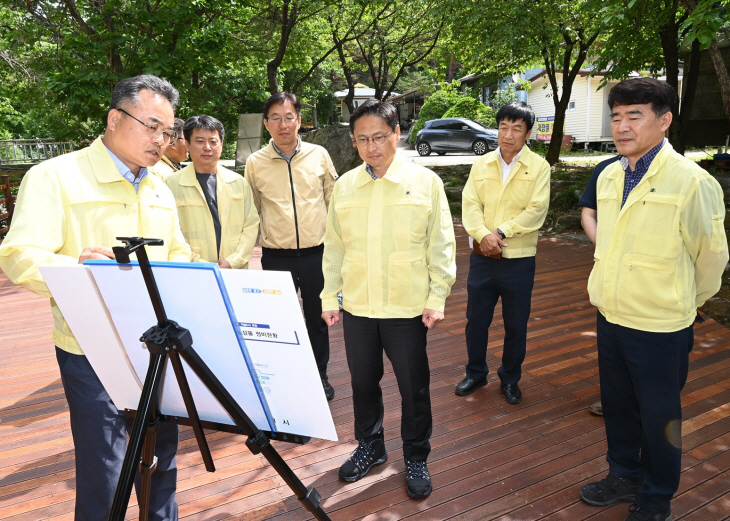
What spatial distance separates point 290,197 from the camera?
3.40m

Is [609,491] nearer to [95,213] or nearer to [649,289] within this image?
[649,289]

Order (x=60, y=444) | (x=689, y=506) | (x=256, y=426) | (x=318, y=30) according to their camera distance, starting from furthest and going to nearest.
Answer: (x=318, y=30) < (x=60, y=444) < (x=689, y=506) < (x=256, y=426)

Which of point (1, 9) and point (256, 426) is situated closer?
point (256, 426)

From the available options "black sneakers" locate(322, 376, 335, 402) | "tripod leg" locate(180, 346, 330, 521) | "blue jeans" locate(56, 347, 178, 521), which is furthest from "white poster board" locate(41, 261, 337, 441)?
"black sneakers" locate(322, 376, 335, 402)

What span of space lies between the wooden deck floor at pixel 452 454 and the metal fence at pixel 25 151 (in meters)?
15.1

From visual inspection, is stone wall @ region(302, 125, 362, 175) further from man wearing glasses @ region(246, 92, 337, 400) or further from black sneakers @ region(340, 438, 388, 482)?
black sneakers @ region(340, 438, 388, 482)

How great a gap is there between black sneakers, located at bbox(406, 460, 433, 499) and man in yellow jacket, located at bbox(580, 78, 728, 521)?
89 centimetres

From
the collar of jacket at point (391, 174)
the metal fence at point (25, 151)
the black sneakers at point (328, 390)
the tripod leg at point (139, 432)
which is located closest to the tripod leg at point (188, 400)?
the tripod leg at point (139, 432)

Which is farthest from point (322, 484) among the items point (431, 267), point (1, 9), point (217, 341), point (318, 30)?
point (318, 30)

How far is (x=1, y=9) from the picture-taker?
428 inches

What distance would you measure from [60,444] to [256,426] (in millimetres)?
2155

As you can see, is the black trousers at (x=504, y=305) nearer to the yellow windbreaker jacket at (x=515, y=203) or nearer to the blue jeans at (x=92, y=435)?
the yellow windbreaker jacket at (x=515, y=203)

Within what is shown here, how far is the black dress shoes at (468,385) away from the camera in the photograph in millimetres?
3576

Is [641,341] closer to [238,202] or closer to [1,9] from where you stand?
[238,202]
